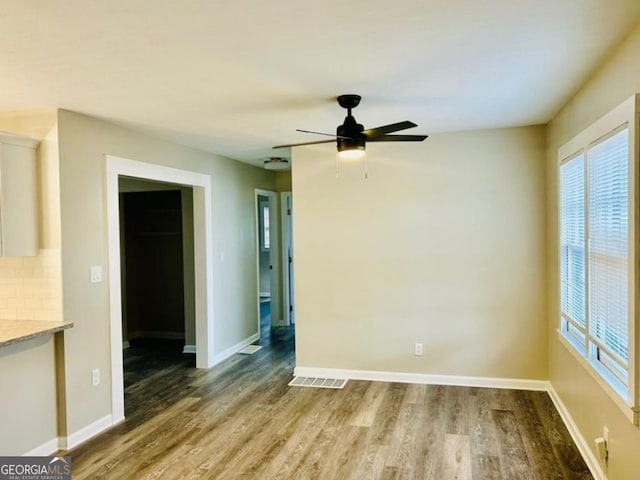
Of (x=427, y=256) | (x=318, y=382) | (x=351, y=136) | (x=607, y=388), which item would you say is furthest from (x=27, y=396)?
(x=607, y=388)

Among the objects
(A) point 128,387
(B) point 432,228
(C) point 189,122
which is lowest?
(A) point 128,387

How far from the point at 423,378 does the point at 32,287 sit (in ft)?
11.6

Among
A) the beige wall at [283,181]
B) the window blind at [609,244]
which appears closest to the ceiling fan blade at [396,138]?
the window blind at [609,244]

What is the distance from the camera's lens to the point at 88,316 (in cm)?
353

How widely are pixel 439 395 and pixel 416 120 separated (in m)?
2.49

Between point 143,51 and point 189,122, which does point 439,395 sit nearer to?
point 189,122

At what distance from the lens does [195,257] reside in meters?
5.27

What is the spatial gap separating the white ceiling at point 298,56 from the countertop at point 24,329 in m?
1.54

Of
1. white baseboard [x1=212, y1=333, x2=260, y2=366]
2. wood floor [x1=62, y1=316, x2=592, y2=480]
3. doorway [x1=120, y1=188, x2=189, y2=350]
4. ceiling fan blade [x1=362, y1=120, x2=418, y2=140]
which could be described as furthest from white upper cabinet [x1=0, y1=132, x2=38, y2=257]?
doorway [x1=120, y1=188, x2=189, y2=350]

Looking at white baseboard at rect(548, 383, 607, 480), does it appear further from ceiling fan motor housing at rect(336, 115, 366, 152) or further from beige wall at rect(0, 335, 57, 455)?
beige wall at rect(0, 335, 57, 455)

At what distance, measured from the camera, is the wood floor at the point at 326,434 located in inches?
116

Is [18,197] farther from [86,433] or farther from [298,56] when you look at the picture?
[298,56]

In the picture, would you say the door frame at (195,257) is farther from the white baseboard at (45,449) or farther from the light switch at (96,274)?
the white baseboard at (45,449)

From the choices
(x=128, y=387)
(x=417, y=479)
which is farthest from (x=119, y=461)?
(x=417, y=479)
